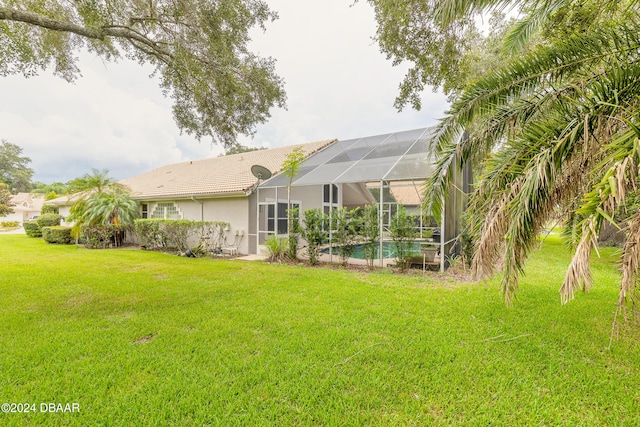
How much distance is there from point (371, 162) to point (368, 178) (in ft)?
5.06

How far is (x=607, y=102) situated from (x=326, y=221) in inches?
300

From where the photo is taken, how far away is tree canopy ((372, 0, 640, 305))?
7.57 ft

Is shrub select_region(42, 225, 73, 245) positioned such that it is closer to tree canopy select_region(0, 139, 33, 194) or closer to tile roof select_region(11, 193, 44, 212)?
tile roof select_region(11, 193, 44, 212)

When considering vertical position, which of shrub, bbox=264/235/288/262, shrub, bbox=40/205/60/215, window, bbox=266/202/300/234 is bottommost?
shrub, bbox=264/235/288/262

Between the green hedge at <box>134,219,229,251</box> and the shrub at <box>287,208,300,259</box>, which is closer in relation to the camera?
the shrub at <box>287,208,300,259</box>

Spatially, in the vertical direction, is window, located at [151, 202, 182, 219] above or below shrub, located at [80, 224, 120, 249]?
above

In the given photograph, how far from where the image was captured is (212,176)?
15977 mm

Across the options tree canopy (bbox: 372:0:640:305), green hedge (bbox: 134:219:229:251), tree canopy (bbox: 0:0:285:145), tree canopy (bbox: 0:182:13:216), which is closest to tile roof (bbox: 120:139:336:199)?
green hedge (bbox: 134:219:229:251)

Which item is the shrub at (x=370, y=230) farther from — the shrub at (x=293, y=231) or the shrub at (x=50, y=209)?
the shrub at (x=50, y=209)

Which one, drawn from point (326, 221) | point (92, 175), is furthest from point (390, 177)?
point (92, 175)

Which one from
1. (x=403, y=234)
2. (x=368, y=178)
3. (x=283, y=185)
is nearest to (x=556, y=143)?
(x=403, y=234)

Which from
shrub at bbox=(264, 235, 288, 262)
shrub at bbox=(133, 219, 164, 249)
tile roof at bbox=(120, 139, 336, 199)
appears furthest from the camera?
tile roof at bbox=(120, 139, 336, 199)

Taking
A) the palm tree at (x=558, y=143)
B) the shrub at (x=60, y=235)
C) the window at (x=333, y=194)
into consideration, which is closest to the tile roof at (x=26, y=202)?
the shrub at (x=60, y=235)

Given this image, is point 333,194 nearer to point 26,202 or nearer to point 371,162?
point 371,162
